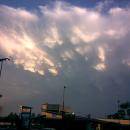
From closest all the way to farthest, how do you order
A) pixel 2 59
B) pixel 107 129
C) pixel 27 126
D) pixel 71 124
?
1. pixel 27 126
2. pixel 2 59
3. pixel 71 124
4. pixel 107 129

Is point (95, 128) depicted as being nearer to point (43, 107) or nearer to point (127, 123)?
point (127, 123)

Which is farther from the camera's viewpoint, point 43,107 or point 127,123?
point 43,107

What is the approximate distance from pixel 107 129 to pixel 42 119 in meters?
29.9

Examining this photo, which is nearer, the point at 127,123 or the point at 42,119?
the point at 42,119

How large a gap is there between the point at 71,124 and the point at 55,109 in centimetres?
5358

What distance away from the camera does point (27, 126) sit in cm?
4722

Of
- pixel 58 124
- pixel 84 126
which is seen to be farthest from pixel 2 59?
pixel 84 126

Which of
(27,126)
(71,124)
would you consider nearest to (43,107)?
(71,124)

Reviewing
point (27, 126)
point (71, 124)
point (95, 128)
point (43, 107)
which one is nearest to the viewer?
point (27, 126)

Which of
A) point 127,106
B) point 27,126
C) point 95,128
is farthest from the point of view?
point 127,106

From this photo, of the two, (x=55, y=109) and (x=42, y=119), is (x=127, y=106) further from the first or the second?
(x=42, y=119)

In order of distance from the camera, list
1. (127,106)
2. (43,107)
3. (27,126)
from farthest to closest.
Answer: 1. (43,107)
2. (127,106)
3. (27,126)

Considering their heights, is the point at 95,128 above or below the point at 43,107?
below

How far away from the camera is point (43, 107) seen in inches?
5379
